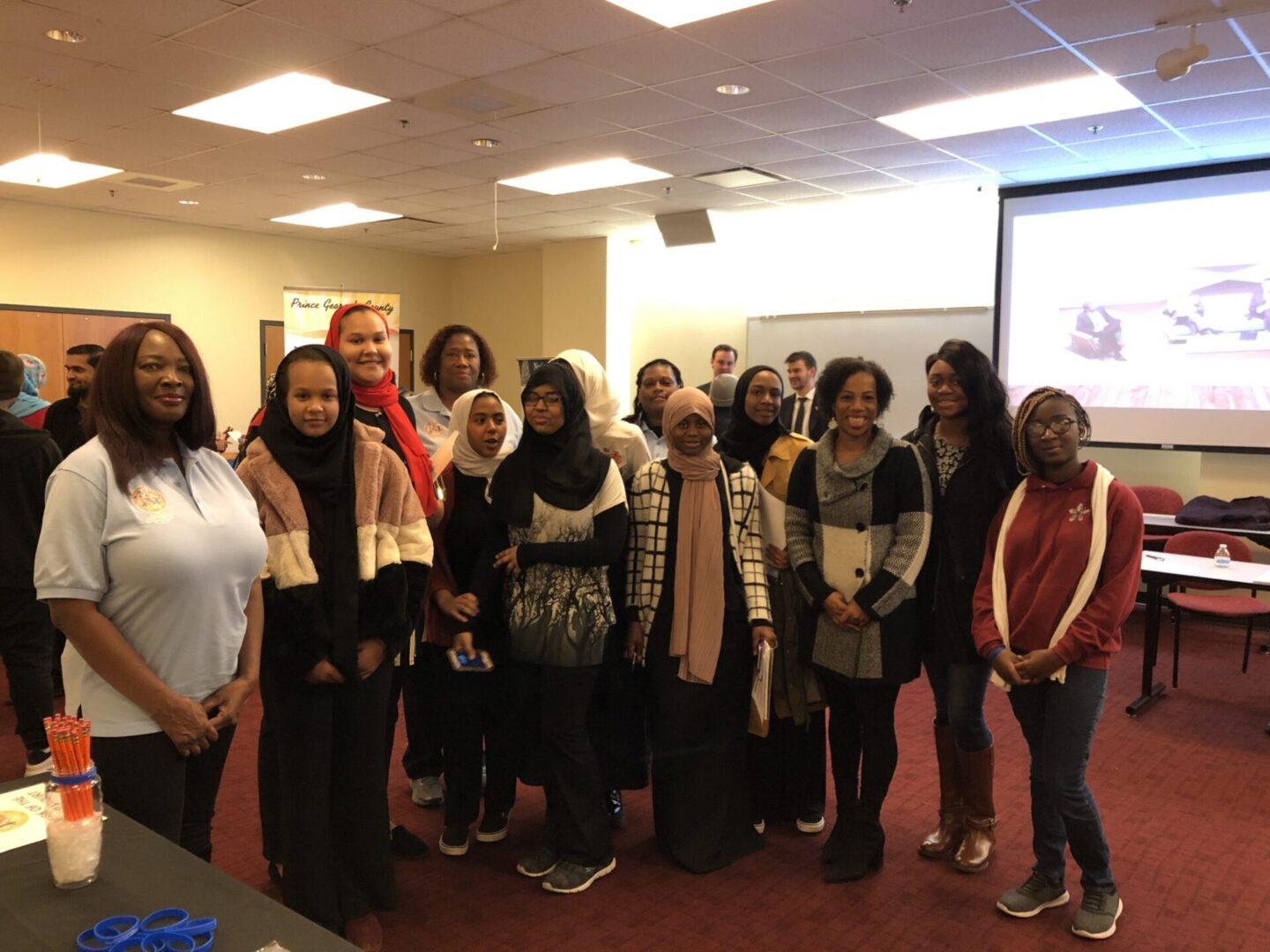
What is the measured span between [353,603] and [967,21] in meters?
3.57

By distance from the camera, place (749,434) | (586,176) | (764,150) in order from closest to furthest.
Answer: (749,434) < (764,150) < (586,176)

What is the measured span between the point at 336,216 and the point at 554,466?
7.19 m

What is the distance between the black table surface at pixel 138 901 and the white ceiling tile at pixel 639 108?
4571 millimetres

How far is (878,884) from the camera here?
2.93 m

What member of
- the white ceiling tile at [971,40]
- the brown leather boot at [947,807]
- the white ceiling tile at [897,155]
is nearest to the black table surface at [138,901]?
the brown leather boot at [947,807]

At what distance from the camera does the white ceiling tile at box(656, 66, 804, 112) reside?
487 cm

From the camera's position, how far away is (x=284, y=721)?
2309 millimetres

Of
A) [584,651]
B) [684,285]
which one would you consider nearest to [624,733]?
[584,651]

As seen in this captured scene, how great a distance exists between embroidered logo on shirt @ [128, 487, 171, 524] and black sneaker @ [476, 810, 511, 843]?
1.76 meters

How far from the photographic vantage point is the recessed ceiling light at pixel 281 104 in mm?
5141

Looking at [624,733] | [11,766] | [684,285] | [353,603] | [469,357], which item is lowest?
[11,766]

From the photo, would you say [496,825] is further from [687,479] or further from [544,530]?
[687,479]

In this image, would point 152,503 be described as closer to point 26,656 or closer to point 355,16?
point 26,656

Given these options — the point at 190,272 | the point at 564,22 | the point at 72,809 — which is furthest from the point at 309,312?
the point at 72,809
